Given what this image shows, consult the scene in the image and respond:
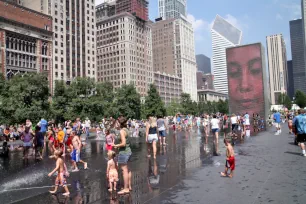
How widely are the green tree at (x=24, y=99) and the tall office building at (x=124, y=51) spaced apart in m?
75.2

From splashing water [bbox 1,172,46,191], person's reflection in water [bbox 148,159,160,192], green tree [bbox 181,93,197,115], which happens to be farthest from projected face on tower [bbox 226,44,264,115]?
green tree [bbox 181,93,197,115]

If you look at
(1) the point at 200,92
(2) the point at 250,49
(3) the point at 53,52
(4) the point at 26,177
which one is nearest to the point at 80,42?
(3) the point at 53,52

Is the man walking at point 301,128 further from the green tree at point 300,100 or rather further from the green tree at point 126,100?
the green tree at point 300,100

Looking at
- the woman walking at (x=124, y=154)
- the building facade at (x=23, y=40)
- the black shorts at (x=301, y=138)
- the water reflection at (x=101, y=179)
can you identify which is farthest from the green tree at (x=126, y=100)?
the woman walking at (x=124, y=154)

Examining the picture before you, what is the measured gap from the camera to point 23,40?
73.5 meters

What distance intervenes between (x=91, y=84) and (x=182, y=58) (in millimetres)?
114159

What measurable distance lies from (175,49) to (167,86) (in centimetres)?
2533

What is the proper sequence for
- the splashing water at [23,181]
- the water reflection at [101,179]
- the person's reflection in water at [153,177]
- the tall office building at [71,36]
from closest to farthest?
the water reflection at [101,179] < the person's reflection in water at [153,177] < the splashing water at [23,181] < the tall office building at [71,36]

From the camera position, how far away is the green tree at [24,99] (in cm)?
3584

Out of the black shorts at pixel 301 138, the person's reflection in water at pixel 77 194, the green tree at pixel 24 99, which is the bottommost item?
the person's reflection in water at pixel 77 194

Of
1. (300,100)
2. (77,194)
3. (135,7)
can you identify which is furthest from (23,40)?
(300,100)

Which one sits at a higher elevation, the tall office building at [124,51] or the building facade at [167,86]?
the tall office building at [124,51]

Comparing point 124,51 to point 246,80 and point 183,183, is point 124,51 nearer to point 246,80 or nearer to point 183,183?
point 246,80

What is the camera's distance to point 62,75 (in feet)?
290
